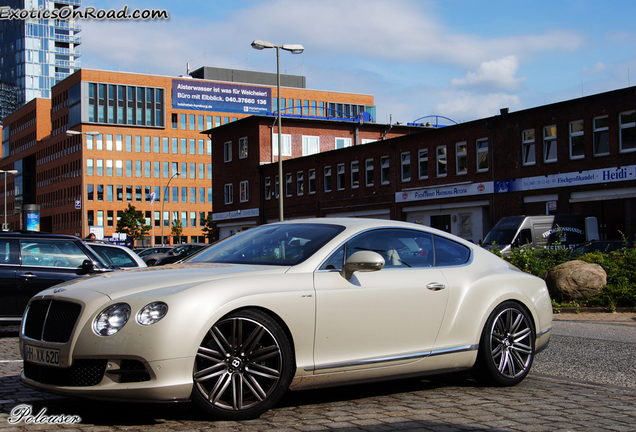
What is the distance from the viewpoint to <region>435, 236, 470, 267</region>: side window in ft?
21.0

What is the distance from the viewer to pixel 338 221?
6.23 meters

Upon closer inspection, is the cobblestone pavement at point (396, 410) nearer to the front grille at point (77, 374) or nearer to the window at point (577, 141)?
the front grille at point (77, 374)

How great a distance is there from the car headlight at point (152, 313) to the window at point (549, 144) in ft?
110

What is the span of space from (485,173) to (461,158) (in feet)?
7.91

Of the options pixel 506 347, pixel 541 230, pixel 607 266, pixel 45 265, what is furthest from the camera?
pixel 541 230

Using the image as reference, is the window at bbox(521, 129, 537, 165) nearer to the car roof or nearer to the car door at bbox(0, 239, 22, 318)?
the car roof

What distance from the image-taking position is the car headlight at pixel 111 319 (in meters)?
4.69

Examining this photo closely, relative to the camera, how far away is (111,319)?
15.5 feet

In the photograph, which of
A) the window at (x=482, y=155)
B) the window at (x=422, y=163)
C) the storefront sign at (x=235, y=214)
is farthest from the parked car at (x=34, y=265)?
the storefront sign at (x=235, y=214)

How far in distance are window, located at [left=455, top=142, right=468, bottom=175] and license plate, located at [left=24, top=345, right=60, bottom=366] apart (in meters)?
37.3

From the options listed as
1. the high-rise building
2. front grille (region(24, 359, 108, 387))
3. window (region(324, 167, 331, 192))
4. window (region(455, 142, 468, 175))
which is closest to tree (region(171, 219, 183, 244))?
window (region(324, 167, 331, 192))

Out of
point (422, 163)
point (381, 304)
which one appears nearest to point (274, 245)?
point (381, 304)

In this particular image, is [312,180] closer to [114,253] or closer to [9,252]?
[114,253]

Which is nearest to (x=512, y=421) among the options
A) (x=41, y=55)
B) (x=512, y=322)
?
(x=512, y=322)
